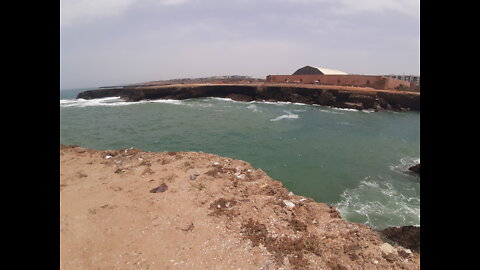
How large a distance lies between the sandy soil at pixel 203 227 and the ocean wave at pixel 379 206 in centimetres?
160

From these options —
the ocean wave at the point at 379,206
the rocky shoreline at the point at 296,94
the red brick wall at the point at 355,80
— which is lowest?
the ocean wave at the point at 379,206

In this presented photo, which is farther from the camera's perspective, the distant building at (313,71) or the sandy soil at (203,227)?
the distant building at (313,71)

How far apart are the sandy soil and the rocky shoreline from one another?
2761cm

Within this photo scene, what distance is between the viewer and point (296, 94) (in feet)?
121

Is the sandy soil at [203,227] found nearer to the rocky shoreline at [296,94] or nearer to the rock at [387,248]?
the rock at [387,248]

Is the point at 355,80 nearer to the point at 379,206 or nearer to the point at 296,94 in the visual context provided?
the point at 296,94

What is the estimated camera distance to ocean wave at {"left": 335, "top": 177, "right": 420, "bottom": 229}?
7.29 metres

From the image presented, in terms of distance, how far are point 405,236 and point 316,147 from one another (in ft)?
28.2

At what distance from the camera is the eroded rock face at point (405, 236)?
546 cm

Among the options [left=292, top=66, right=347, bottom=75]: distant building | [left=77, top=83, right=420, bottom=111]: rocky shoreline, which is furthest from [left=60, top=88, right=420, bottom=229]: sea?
[left=292, top=66, right=347, bottom=75]: distant building

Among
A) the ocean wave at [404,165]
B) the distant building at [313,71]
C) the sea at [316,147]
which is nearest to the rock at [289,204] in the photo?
the sea at [316,147]
